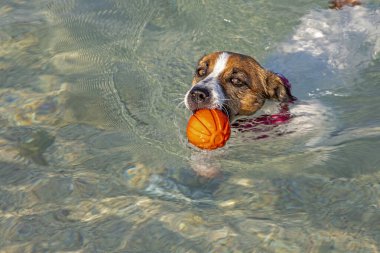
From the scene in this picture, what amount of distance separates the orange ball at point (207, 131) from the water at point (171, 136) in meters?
0.26

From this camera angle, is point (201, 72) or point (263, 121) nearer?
point (263, 121)

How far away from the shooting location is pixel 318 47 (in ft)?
20.5

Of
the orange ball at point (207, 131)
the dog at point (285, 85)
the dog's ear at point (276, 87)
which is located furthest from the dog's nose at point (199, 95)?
the dog's ear at point (276, 87)

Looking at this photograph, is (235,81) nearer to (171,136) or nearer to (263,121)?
(263,121)

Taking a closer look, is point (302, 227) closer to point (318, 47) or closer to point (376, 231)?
point (376, 231)

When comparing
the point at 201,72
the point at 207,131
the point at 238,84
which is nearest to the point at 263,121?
the point at 238,84

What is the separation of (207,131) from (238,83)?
0.85 meters

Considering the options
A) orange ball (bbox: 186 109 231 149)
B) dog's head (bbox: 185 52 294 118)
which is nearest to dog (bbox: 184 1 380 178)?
dog's head (bbox: 185 52 294 118)

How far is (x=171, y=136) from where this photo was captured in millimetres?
5191

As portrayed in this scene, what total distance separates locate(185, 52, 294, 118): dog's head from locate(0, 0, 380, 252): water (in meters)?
0.23

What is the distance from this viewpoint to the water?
3.93m

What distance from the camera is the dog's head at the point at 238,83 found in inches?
197

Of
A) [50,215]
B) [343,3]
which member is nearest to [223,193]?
[50,215]

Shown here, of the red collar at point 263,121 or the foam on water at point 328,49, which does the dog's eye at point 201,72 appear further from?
the foam on water at point 328,49
